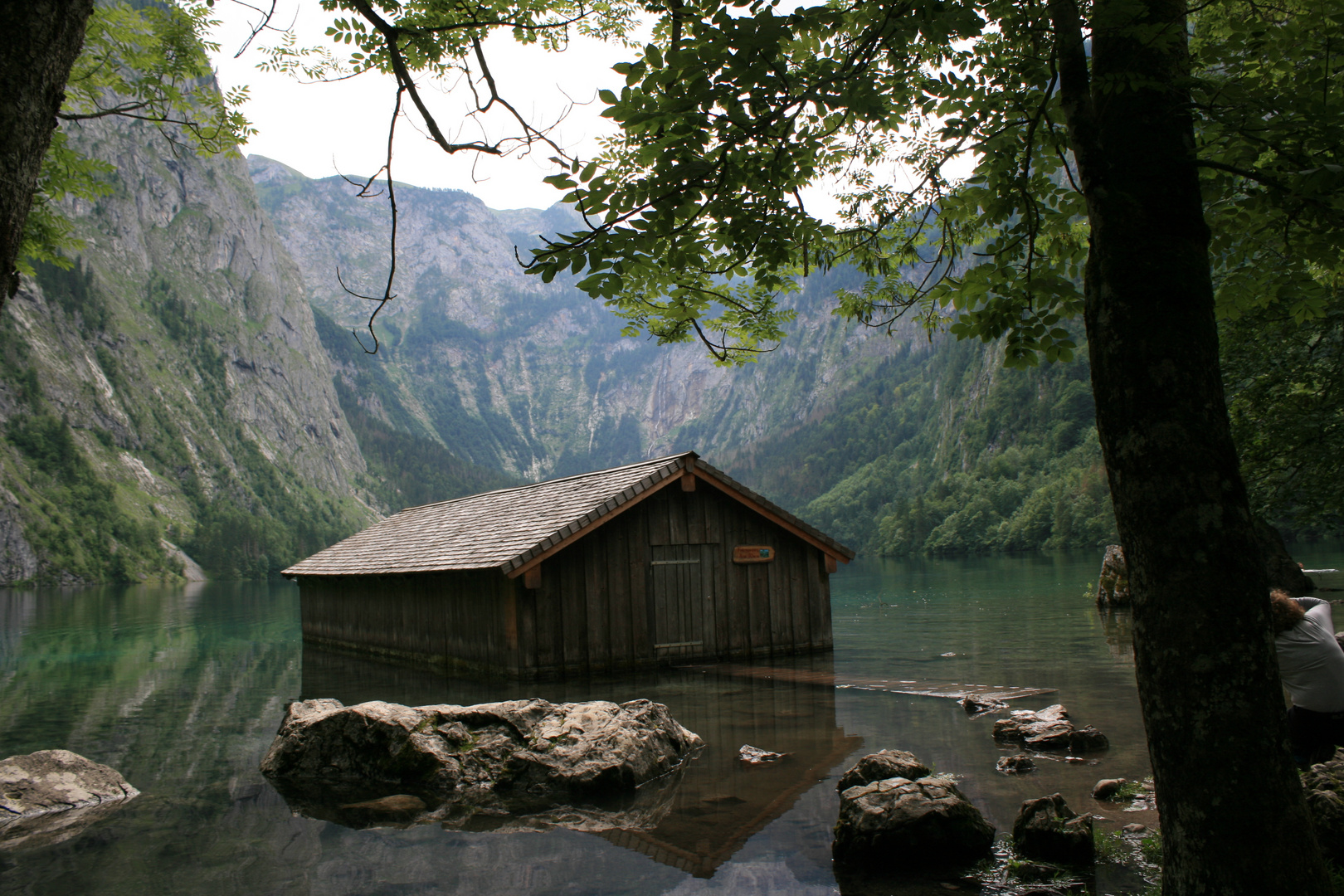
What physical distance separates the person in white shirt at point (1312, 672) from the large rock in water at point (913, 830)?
92.3 inches

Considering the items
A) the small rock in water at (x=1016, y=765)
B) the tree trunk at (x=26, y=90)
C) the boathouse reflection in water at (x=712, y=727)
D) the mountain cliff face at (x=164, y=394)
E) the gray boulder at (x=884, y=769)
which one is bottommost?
the boathouse reflection in water at (x=712, y=727)

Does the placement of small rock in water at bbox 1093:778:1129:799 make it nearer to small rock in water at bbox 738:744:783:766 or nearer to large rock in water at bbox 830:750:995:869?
large rock in water at bbox 830:750:995:869

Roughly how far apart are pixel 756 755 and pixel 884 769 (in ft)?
6.97

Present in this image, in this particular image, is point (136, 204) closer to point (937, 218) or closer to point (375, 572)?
point (375, 572)

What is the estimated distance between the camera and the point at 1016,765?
8.49 metres

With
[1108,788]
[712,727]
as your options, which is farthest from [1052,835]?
[712,727]

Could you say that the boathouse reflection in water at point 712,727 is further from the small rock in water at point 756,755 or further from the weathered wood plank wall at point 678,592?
the weathered wood plank wall at point 678,592

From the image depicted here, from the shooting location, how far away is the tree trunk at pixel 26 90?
8.04 ft

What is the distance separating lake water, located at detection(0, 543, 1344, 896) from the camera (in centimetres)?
657

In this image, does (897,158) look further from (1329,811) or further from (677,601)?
(677,601)

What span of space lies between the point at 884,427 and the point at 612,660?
7226 inches

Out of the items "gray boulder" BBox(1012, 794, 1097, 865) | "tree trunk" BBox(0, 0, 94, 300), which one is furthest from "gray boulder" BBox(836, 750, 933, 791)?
"tree trunk" BBox(0, 0, 94, 300)

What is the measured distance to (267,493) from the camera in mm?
134125

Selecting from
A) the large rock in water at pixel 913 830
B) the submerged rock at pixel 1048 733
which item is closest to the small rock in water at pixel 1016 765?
the submerged rock at pixel 1048 733
